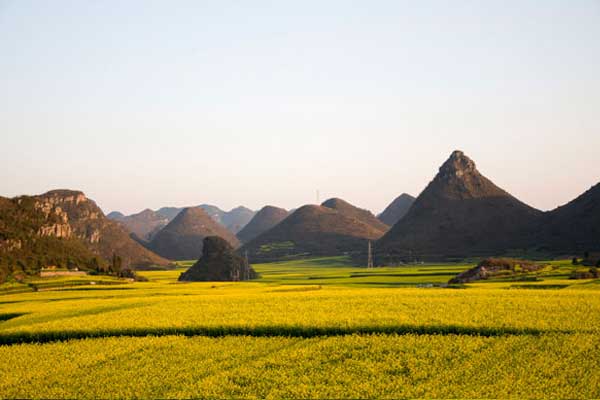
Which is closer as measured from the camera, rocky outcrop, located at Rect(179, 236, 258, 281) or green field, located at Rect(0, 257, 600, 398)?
green field, located at Rect(0, 257, 600, 398)

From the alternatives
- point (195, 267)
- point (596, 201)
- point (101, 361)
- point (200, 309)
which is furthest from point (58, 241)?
point (596, 201)

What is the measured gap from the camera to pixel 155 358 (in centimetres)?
2416

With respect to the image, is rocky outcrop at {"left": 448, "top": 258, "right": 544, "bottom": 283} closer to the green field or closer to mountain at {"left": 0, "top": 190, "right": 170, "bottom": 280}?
the green field

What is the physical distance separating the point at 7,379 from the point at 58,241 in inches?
5314

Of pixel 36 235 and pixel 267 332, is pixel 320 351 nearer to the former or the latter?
pixel 267 332

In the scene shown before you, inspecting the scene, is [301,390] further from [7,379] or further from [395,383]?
[7,379]

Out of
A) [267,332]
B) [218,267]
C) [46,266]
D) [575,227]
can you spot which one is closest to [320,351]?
[267,332]

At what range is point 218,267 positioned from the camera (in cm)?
13938

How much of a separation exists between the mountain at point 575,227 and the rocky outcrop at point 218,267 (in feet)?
295

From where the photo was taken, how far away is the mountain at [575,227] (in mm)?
150000

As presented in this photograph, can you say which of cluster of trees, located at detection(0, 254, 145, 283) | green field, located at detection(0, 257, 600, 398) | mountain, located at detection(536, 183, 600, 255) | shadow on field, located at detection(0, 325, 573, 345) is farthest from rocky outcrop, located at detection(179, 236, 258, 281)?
shadow on field, located at detection(0, 325, 573, 345)

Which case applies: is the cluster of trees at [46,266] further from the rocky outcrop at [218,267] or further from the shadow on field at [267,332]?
the shadow on field at [267,332]

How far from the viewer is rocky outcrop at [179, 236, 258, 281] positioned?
13438cm

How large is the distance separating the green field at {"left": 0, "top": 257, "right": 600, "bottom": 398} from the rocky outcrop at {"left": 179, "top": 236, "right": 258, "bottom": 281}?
97347 millimetres
